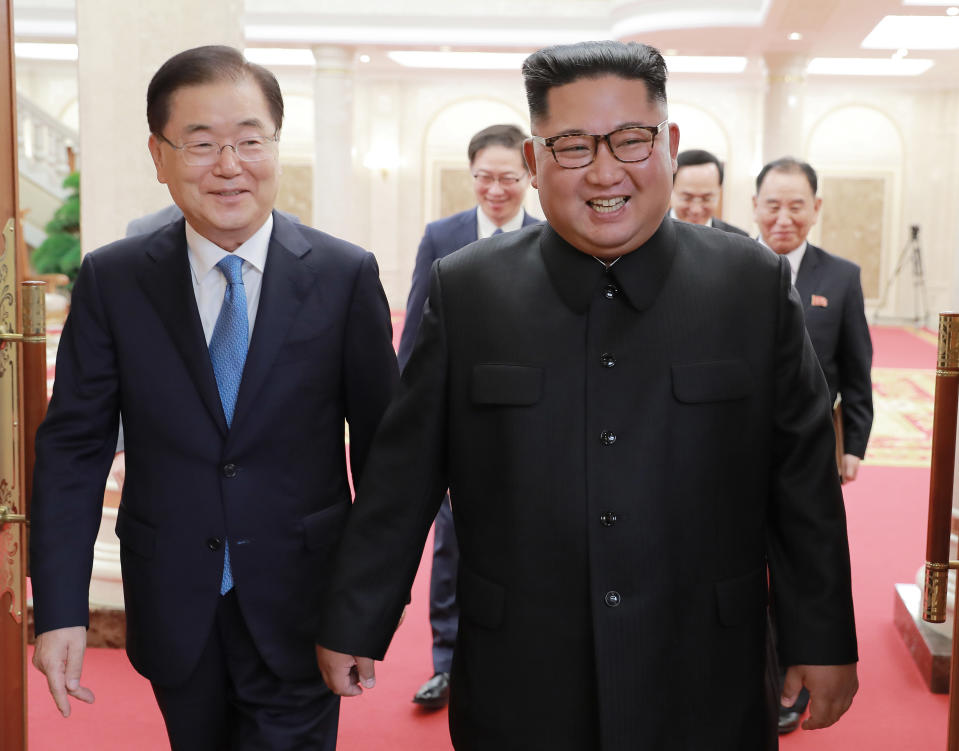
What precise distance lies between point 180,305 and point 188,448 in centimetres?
29

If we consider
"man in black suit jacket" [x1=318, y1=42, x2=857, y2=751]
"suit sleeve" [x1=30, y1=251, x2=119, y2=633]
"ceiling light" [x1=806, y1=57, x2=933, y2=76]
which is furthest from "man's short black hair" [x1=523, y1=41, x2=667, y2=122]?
"ceiling light" [x1=806, y1=57, x2=933, y2=76]

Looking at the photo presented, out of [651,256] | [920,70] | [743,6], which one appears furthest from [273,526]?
[920,70]

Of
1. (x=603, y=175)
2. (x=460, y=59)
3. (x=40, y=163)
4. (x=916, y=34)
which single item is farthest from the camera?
(x=40, y=163)

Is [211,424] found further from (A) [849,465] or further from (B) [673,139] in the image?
(A) [849,465]

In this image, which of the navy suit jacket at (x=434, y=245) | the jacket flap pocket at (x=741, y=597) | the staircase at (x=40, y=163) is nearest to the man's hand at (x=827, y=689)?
the jacket flap pocket at (x=741, y=597)

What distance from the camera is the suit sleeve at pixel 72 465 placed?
2.13 metres

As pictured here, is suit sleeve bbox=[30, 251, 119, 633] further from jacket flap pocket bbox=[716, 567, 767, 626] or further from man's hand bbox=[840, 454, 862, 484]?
man's hand bbox=[840, 454, 862, 484]

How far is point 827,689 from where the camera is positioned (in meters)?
1.90

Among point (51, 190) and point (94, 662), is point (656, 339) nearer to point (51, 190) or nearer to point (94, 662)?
point (94, 662)

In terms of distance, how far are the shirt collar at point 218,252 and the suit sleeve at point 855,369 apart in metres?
2.34

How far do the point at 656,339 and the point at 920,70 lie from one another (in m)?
17.1

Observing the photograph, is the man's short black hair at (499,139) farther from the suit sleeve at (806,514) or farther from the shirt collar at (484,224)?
the suit sleeve at (806,514)

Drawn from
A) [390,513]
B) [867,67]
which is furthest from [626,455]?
[867,67]

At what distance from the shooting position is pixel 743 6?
1236 centimetres
